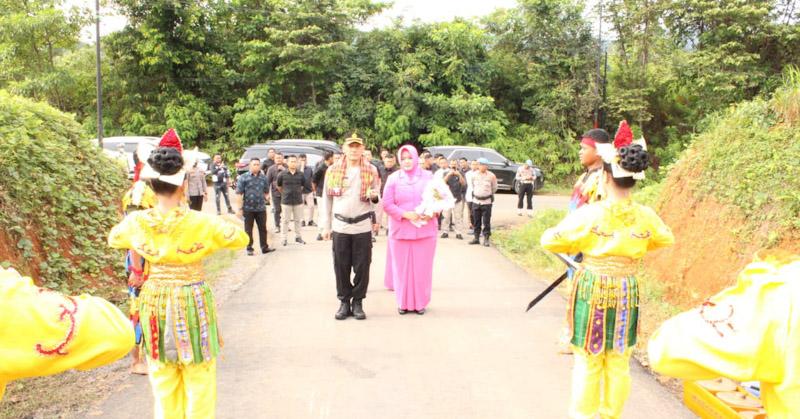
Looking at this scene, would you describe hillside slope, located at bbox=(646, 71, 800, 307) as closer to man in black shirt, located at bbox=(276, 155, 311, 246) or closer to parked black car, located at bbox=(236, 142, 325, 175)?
man in black shirt, located at bbox=(276, 155, 311, 246)

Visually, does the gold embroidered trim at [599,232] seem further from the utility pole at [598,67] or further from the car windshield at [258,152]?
the utility pole at [598,67]

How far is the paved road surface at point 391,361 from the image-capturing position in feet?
15.9

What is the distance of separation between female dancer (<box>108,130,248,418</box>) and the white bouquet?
147 inches

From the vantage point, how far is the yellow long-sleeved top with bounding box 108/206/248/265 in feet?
12.6

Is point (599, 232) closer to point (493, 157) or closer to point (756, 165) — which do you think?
point (756, 165)

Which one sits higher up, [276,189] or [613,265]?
[613,265]

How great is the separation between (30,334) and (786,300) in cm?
217

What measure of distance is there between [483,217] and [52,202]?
7877mm

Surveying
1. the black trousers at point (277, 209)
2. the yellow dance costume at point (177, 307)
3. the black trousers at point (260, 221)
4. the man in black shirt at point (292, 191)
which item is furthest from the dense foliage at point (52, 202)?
the black trousers at point (277, 209)

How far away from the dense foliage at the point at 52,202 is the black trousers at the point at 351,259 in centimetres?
324

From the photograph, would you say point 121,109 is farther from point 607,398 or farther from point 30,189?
point 607,398

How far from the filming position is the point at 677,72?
2506 cm

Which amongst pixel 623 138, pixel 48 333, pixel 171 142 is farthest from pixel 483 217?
pixel 48 333

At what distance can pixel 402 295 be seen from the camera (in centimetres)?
750
